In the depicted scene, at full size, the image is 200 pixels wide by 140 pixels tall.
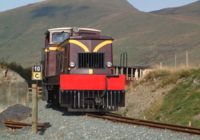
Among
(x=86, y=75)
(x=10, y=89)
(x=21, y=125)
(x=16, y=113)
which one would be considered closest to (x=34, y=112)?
(x=21, y=125)

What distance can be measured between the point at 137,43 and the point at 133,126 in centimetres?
15818

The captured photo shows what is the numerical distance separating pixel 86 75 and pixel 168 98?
5149 millimetres

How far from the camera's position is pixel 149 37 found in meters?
181

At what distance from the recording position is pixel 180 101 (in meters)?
23.7

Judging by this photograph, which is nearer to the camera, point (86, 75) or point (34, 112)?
point (34, 112)

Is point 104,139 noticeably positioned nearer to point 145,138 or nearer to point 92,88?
point 145,138

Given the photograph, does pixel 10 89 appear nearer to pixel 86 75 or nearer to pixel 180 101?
pixel 86 75

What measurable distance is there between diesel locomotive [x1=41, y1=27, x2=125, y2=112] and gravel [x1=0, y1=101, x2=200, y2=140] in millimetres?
2298

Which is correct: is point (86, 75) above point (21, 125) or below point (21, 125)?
above

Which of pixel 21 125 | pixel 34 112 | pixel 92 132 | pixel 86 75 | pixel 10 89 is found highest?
pixel 86 75

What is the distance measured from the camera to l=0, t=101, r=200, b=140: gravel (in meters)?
14.6

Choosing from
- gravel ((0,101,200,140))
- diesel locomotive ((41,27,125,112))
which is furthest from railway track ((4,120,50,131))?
diesel locomotive ((41,27,125,112))

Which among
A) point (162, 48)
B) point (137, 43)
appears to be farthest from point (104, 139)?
point (137, 43)

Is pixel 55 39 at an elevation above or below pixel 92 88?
above
